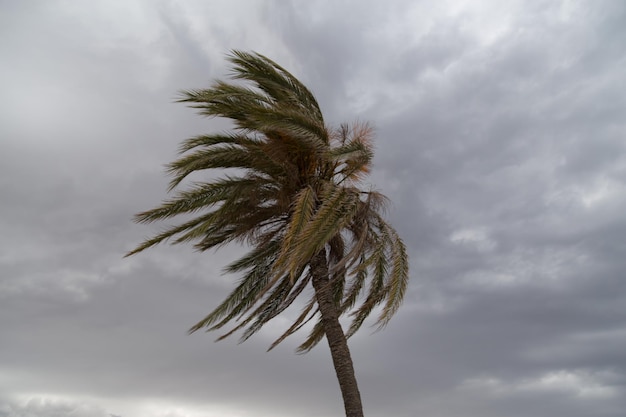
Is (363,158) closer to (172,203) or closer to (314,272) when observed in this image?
(314,272)

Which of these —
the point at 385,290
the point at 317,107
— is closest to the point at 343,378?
the point at 385,290

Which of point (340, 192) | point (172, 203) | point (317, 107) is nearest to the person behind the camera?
point (340, 192)

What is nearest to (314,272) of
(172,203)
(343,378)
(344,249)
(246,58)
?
(344,249)

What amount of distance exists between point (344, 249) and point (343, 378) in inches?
151

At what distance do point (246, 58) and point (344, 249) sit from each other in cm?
588

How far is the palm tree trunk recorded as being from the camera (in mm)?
14148

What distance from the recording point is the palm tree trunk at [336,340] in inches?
557

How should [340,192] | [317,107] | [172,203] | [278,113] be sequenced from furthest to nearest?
[317,107] → [172,203] → [340,192] → [278,113]

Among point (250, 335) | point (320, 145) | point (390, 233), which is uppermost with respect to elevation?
point (320, 145)

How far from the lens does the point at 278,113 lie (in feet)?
43.7

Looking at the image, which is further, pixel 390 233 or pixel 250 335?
pixel 250 335

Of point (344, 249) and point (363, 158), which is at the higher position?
point (363, 158)

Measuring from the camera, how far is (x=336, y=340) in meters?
14.7

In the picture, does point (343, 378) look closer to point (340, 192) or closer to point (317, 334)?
point (317, 334)
